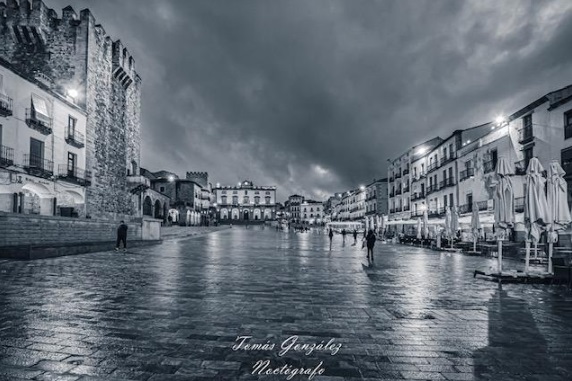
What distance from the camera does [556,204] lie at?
902 centimetres

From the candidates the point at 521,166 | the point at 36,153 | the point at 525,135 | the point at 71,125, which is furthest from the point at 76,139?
the point at 521,166

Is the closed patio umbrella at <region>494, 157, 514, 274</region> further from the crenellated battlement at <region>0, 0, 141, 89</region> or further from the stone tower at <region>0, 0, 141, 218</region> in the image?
the crenellated battlement at <region>0, 0, 141, 89</region>

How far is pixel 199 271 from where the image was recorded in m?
9.85

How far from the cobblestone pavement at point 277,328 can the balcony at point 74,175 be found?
17247mm

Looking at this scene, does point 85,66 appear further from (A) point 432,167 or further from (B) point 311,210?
(B) point 311,210

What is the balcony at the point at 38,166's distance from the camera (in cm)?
1980

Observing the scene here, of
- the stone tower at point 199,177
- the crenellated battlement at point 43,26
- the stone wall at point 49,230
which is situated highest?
the crenellated battlement at point 43,26

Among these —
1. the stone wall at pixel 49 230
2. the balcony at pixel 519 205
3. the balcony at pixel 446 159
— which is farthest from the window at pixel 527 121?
the stone wall at pixel 49 230

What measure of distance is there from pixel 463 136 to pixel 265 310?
3365 cm

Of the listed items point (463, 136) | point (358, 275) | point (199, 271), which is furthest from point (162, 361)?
point (463, 136)

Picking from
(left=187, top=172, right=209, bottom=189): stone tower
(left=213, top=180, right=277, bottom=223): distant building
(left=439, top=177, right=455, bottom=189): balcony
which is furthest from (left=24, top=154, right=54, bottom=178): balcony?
(left=213, top=180, right=277, bottom=223): distant building

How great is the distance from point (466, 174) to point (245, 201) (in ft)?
316

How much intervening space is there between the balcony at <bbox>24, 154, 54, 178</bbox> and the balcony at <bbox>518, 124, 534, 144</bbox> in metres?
32.3

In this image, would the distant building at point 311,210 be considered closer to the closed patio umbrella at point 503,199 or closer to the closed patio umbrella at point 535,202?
the closed patio umbrella at point 503,199
